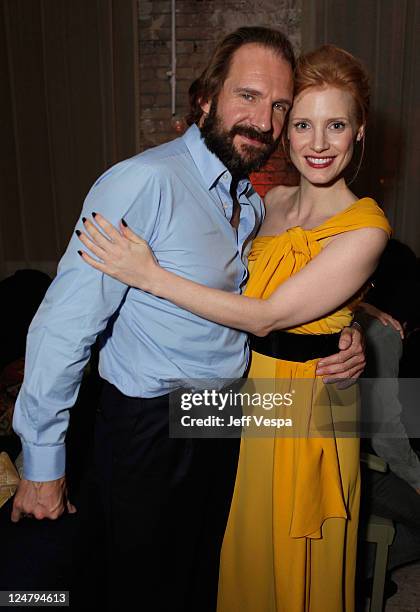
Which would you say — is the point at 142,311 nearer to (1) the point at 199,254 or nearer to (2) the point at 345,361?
(1) the point at 199,254

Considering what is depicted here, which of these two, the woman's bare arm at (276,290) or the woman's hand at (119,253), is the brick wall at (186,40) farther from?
the woman's hand at (119,253)

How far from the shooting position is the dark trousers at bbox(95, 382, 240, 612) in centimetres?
130

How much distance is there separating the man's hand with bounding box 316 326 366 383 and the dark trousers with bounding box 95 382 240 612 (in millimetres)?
306

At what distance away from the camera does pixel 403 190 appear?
4.45 metres

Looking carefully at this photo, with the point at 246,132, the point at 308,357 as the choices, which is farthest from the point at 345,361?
the point at 246,132

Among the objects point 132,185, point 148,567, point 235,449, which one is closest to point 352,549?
point 235,449

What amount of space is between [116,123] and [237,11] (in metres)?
1.17

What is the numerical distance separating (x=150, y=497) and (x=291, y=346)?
513mm

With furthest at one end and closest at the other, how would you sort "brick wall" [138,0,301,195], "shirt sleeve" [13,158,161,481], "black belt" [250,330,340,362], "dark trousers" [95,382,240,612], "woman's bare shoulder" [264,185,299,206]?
"brick wall" [138,0,301,195] < "woman's bare shoulder" [264,185,299,206] < "black belt" [250,330,340,362] < "dark trousers" [95,382,240,612] < "shirt sleeve" [13,158,161,481]

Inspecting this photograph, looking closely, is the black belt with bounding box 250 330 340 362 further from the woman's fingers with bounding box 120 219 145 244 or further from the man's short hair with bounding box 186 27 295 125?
the man's short hair with bounding box 186 27 295 125

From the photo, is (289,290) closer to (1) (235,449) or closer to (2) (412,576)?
(1) (235,449)

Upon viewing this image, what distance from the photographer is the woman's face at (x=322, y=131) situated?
1.50 m

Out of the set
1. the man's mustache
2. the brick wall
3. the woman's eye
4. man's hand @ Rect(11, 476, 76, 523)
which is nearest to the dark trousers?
man's hand @ Rect(11, 476, 76, 523)

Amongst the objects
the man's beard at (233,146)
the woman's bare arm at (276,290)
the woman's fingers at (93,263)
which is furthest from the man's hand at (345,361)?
the woman's fingers at (93,263)
